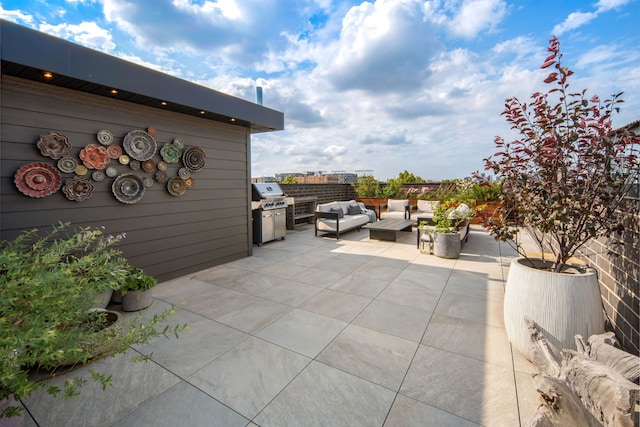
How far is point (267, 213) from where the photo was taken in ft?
19.2

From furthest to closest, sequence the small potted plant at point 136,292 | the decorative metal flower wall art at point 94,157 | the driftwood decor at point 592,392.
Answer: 1. the decorative metal flower wall art at point 94,157
2. the small potted plant at point 136,292
3. the driftwood decor at point 592,392

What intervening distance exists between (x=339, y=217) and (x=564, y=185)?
5069mm

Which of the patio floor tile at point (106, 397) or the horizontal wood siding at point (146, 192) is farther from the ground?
the horizontal wood siding at point (146, 192)

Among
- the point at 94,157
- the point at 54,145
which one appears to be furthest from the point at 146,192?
the point at 54,145

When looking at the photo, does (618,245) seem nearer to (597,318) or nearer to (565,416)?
(597,318)

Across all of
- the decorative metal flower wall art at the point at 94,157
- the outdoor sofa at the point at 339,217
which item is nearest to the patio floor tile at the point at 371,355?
the decorative metal flower wall art at the point at 94,157

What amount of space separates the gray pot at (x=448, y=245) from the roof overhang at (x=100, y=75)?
12.8 feet

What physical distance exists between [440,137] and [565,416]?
7460 millimetres

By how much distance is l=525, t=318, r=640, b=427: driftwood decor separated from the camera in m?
1.14

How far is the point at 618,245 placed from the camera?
6.54 feet

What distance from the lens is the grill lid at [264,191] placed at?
5723 mm

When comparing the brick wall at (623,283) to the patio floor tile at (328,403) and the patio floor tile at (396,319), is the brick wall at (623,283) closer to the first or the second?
the patio floor tile at (396,319)

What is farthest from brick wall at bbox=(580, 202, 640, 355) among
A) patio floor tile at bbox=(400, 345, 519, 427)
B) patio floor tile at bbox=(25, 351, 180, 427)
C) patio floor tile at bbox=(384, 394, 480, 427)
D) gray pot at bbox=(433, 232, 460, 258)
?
patio floor tile at bbox=(25, 351, 180, 427)

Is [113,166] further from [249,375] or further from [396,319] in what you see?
[396,319]
